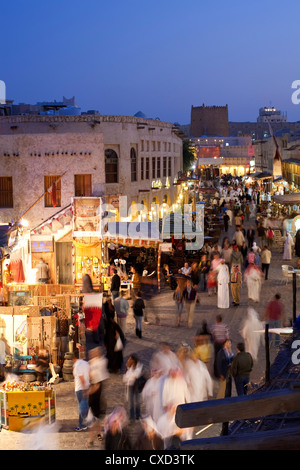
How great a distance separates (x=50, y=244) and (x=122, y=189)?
19.4 feet

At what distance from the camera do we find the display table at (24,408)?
954 cm

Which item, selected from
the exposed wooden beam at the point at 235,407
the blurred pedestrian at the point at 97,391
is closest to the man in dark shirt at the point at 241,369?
the blurred pedestrian at the point at 97,391

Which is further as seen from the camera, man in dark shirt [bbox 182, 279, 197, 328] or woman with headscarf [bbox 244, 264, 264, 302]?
woman with headscarf [bbox 244, 264, 264, 302]

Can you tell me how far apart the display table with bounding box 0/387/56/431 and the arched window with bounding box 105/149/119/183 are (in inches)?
610

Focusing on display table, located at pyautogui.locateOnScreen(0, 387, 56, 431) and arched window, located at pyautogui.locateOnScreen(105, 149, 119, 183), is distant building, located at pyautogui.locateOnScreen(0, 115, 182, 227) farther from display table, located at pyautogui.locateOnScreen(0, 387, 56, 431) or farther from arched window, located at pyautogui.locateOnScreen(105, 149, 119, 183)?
display table, located at pyautogui.locateOnScreen(0, 387, 56, 431)

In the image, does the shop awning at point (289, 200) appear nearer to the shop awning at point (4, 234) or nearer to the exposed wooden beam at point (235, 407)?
the shop awning at point (4, 234)

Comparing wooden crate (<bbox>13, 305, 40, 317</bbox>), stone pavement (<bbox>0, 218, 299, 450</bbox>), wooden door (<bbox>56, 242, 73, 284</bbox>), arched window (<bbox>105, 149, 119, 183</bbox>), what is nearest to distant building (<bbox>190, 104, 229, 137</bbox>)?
arched window (<bbox>105, 149, 119, 183</bbox>)

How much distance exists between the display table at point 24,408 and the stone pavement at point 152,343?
143 mm

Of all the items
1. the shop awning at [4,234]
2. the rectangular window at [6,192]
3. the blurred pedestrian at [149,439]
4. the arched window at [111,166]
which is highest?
the arched window at [111,166]

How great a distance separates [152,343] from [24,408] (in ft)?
16.2

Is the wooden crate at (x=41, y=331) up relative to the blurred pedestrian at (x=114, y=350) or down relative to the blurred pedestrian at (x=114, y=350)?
up

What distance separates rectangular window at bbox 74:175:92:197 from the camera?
21.8 metres
